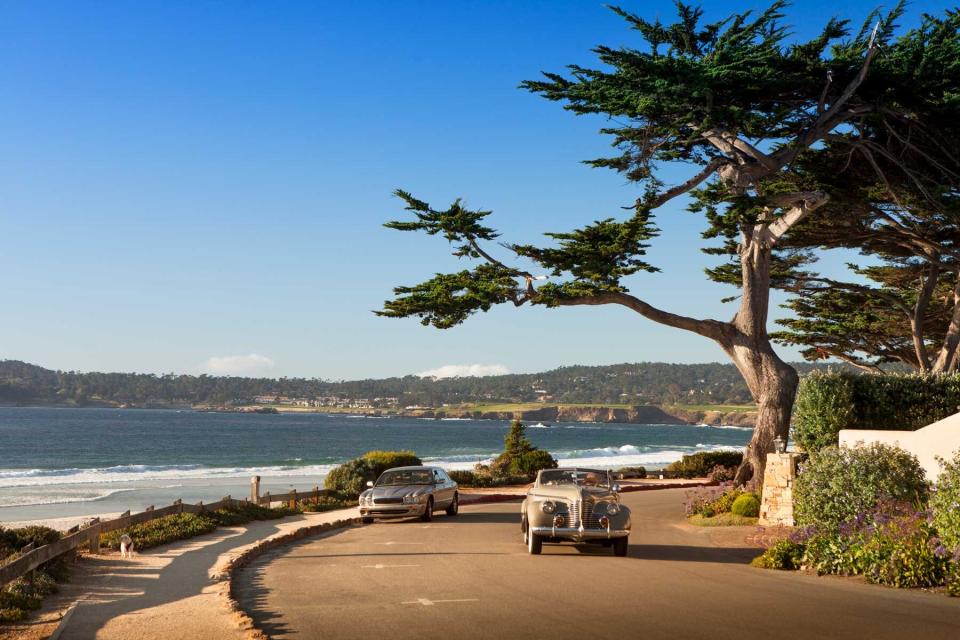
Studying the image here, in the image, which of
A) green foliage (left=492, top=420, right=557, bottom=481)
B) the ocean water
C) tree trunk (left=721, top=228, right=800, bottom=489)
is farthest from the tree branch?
the ocean water

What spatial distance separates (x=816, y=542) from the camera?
17484mm

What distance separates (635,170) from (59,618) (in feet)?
73.1

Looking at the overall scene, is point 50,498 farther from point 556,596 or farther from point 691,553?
point 556,596

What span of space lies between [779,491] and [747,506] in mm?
2727

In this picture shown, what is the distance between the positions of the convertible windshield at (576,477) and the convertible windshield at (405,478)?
752 cm

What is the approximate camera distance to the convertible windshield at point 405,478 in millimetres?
27295

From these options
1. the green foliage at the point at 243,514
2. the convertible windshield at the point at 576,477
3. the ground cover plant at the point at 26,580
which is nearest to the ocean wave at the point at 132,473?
the green foliage at the point at 243,514

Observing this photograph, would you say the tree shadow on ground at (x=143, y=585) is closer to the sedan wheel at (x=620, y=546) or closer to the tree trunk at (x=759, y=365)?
the sedan wheel at (x=620, y=546)

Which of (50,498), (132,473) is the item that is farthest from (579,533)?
(132,473)

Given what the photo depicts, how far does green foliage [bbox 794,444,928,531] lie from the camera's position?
57.4 feet

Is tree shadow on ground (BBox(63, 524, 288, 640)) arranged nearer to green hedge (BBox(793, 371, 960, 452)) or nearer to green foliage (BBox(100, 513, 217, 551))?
green foliage (BBox(100, 513, 217, 551))

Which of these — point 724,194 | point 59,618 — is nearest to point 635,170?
point 724,194

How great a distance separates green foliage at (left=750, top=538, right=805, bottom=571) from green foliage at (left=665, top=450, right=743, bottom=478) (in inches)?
1278

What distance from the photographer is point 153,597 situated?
42.7ft
